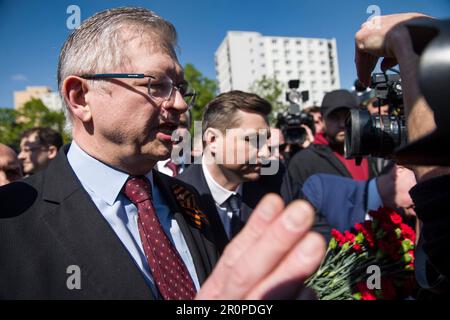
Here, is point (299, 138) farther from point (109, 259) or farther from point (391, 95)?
point (109, 259)

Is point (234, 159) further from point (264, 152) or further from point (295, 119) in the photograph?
point (295, 119)

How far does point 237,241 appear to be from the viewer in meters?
0.72

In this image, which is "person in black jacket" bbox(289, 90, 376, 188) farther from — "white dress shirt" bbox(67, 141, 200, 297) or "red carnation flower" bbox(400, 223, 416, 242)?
"white dress shirt" bbox(67, 141, 200, 297)

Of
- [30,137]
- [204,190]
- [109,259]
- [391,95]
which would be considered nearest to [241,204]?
[204,190]

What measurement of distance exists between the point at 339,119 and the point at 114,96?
3.33 m

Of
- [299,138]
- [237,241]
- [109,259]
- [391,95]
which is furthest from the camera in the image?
→ [299,138]

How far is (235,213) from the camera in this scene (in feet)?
9.43

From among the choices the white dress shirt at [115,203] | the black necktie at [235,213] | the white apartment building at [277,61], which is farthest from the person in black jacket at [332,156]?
the white apartment building at [277,61]

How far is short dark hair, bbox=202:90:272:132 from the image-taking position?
10.1 ft

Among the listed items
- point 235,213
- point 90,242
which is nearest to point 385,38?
point 90,242

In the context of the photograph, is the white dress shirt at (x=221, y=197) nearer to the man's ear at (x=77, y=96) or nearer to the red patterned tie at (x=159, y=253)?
the red patterned tie at (x=159, y=253)

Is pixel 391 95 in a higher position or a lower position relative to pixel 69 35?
lower

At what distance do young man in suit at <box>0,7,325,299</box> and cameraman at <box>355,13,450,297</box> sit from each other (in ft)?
2.74

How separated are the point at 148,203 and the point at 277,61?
70.8 m
